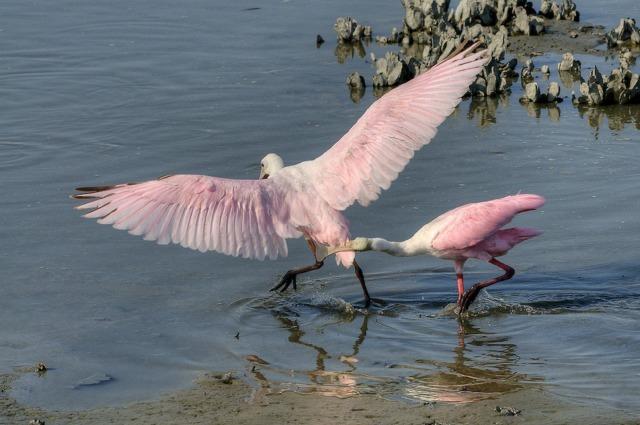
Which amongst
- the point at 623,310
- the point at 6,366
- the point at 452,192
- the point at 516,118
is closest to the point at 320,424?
the point at 6,366

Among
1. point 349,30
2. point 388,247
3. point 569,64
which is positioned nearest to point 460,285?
point 388,247

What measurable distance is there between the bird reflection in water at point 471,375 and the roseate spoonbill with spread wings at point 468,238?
525 millimetres

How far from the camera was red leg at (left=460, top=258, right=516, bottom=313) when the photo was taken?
7.70 m

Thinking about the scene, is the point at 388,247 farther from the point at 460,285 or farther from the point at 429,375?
the point at 429,375

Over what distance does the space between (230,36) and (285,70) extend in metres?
1.45

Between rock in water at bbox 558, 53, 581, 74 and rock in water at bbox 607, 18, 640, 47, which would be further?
rock in water at bbox 607, 18, 640, 47

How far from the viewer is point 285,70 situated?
505 inches

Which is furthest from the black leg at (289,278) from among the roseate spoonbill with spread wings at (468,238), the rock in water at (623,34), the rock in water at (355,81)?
the rock in water at (623,34)

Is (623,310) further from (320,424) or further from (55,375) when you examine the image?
(55,375)

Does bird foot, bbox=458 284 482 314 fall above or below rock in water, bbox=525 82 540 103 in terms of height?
below

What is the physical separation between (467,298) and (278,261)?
1.49 metres

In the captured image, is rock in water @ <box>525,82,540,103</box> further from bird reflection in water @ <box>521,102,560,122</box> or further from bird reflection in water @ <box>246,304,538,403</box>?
bird reflection in water @ <box>246,304,538,403</box>

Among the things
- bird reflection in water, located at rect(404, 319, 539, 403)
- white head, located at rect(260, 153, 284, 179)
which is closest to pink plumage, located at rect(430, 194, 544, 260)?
bird reflection in water, located at rect(404, 319, 539, 403)

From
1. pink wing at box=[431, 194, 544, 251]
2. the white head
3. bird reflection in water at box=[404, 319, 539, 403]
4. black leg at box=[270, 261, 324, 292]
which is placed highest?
the white head
